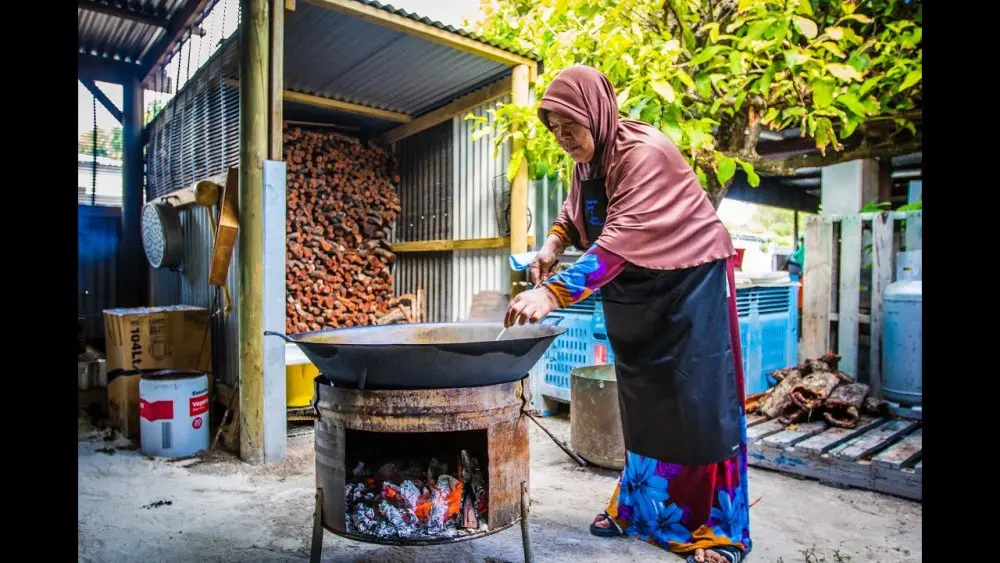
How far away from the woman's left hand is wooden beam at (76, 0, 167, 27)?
6.36m

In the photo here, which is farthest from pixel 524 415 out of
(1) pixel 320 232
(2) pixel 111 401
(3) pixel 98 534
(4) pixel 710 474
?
(1) pixel 320 232

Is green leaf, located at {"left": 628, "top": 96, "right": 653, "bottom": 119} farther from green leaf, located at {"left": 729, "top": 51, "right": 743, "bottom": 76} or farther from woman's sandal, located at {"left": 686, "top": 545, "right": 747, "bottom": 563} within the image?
woman's sandal, located at {"left": 686, "top": 545, "right": 747, "bottom": 563}

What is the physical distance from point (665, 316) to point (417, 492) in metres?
1.23

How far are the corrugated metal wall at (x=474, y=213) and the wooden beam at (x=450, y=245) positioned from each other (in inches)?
5.4

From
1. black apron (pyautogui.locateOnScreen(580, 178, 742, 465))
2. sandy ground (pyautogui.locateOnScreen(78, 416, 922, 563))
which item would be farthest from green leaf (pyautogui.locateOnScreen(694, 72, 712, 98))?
sandy ground (pyautogui.locateOnScreen(78, 416, 922, 563))

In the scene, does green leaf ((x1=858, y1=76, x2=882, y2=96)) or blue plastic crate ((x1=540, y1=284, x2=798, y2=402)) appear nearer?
green leaf ((x1=858, y1=76, x2=882, y2=96))

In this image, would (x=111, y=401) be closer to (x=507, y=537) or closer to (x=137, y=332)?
(x=137, y=332)

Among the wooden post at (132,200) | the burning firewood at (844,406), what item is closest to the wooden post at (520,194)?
the burning firewood at (844,406)

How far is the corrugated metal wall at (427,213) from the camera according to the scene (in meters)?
6.91

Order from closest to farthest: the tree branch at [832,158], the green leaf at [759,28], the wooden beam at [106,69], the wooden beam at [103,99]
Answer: the green leaf at [759,28], the tree branch at [832,158], the wooden beam at [106,69], the wooden beam at [103,99]

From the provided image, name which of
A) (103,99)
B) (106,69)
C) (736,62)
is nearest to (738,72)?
(736,62)

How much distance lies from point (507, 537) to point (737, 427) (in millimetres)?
1231

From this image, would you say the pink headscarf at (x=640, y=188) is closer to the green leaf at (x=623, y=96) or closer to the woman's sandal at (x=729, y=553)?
the woman's sandal at (x=729, y=553)

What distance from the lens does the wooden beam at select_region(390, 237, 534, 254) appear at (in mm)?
5852
